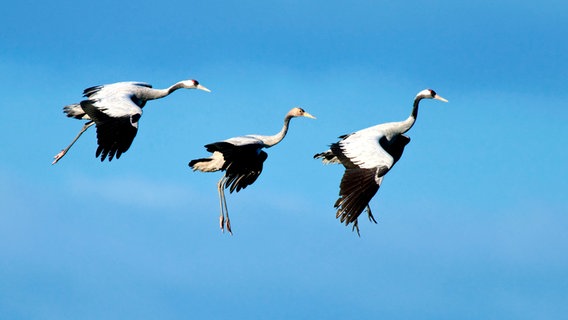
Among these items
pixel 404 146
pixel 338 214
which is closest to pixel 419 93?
pixel 404 146

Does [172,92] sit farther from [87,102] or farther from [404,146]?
[404,146]

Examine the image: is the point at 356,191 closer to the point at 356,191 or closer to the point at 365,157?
the point at 356,191

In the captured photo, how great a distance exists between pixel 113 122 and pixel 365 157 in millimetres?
5656

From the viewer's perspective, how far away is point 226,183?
37.5 m

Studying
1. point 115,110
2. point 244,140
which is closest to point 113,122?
point 115,110

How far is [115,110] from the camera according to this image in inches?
1389

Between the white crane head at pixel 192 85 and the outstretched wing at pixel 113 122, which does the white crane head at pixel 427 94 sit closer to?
the white crane head at pixel 192 85

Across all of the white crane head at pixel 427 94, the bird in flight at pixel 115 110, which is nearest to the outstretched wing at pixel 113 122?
the bird in flight at pixel 115 110

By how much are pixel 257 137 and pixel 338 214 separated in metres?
5.32

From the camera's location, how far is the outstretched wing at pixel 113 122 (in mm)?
33938

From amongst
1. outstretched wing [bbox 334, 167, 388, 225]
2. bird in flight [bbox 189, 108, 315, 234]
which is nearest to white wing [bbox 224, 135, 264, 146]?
bird in flight [bbox 189, 108, 315, 234]

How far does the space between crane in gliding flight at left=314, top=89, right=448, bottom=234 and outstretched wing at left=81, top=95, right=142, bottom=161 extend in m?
4.67

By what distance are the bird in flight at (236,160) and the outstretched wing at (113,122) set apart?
6.82ft

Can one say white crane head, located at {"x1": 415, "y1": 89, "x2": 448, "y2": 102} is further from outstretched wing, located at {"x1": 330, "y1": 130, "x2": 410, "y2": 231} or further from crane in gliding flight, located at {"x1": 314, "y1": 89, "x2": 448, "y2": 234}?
outstretched wing, located at {"x1": 330, "y1": 130, "x2": 410, "y2": 231}
